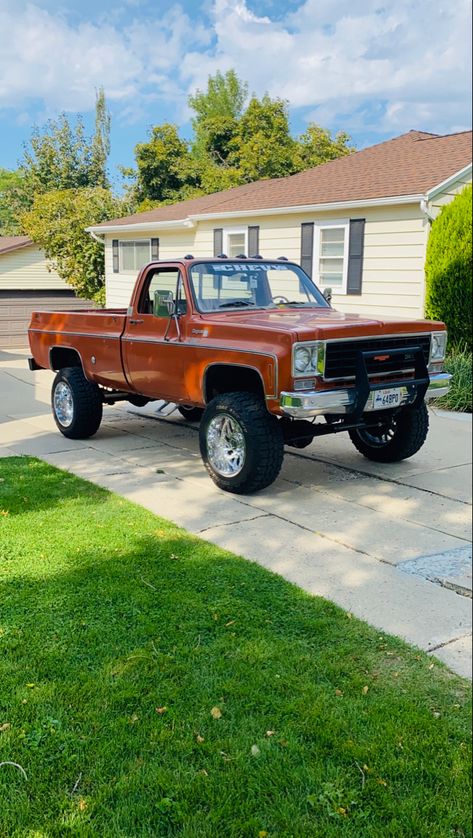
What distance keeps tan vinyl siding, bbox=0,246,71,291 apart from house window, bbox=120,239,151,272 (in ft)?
15.7

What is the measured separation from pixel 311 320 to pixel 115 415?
4987 mm

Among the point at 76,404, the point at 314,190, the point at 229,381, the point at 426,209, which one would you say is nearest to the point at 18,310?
the point at 314,190

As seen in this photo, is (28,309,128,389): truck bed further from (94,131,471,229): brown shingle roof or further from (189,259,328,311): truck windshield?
(94,131,471,229): brown shingle roof

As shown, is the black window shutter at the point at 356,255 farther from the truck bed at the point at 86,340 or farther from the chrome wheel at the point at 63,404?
the chrome wheel at the point at 63,404

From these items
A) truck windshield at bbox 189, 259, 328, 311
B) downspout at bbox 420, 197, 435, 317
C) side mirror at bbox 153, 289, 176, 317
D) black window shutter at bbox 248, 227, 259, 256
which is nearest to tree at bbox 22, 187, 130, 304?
black window shutter at bbox 248, 227, 259, 256

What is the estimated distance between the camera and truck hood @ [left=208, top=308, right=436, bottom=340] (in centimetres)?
547

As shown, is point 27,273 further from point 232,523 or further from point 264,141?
point 232,523

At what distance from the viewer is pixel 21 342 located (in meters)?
22.9

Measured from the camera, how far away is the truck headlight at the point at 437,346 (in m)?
6.15

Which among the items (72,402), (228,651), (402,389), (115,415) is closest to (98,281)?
(115,415)

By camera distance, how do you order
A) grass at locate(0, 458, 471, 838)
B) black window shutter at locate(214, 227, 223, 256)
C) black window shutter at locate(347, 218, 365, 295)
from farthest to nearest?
black window shutter at locate(214, 227, 223, 256) < black window shutter at locate(347, 218, 365, 295) < grass at locate(0, 458, 471, 838)

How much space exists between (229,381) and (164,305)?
92 cm

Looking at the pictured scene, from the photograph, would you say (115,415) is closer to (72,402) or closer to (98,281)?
(72,402)

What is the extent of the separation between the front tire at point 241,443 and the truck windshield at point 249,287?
1.12 meters
